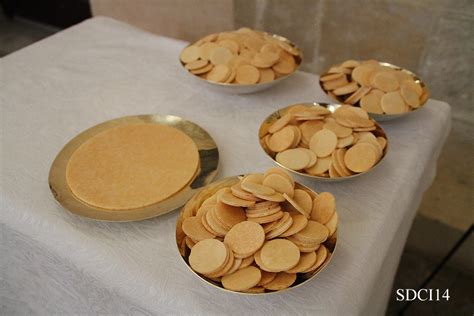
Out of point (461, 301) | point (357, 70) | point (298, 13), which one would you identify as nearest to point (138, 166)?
point (357, 70)

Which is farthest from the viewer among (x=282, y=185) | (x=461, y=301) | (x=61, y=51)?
(x=461, y=301)

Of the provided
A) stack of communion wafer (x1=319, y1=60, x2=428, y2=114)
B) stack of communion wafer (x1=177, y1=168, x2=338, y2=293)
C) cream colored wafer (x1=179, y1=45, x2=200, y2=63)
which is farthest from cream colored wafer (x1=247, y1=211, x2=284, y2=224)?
cream colored wafer (x1=179, y1=45, x2=200, y2=63)

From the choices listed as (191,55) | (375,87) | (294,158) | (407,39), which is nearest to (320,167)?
(294,158)

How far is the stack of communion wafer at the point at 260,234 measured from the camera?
1.46ft

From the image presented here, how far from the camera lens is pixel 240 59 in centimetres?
81

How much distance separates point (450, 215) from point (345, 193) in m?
0.99

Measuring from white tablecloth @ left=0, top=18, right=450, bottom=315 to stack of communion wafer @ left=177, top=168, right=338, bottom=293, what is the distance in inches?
1.9

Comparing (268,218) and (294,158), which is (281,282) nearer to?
(268,218)

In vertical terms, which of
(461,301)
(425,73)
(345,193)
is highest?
(345,193)

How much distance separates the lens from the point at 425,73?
4.11 ft

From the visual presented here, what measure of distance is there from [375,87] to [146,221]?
0.49 metres

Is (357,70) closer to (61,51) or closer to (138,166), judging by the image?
(138,166)
